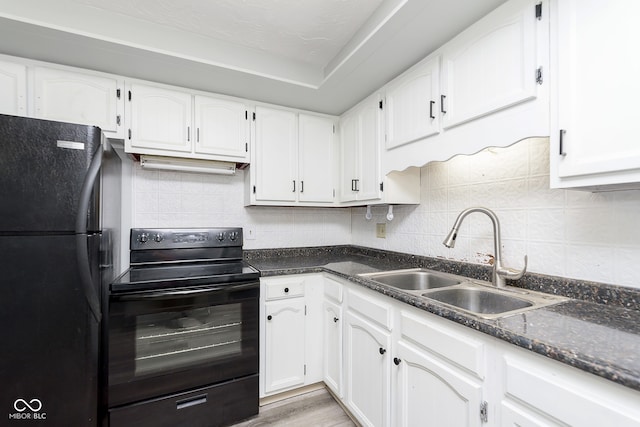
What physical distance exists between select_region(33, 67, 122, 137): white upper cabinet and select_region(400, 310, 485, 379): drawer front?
203 cm

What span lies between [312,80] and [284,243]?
1.37m

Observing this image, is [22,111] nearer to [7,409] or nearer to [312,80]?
[7,409]

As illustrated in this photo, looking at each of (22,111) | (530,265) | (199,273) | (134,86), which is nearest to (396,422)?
(530,265)

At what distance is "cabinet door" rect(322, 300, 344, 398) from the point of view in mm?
1812

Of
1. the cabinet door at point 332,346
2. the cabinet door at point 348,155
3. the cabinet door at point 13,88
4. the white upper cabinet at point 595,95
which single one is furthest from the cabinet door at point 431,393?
the cabinet door at point 13,88

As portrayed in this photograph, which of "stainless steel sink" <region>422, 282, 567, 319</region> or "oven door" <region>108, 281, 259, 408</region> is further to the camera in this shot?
"oven door" <region>108, 281, 259, 408</region>

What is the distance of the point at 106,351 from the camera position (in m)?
1.40

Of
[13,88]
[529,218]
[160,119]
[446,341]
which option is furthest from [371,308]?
[13,88]

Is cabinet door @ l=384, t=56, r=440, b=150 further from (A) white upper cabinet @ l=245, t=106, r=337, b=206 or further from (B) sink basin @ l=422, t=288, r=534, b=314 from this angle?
(B) sink basin @ l=422, t=288, r=534, b=314

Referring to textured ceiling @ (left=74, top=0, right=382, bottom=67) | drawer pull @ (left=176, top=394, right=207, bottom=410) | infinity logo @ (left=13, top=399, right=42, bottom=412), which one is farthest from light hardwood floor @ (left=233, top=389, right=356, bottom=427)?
textured ceiling @ (left=74, top=0, right=382, bottom=67)

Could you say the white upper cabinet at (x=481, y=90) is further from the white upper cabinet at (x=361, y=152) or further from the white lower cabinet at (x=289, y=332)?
the white lower cabinet at (x=289, y=332)

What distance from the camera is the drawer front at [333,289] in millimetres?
1804

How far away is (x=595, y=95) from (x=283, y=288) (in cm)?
175

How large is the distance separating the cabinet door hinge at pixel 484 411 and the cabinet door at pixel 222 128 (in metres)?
1.97
